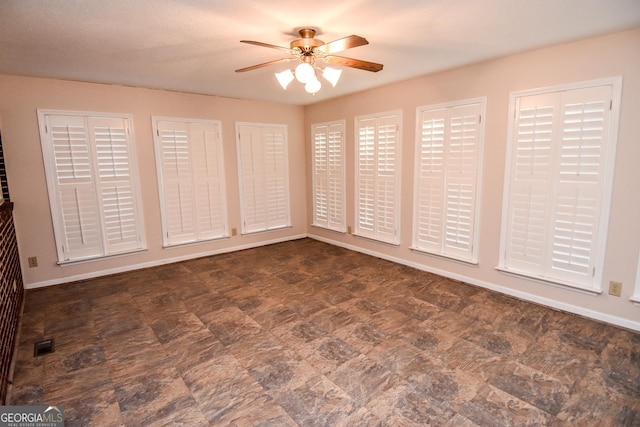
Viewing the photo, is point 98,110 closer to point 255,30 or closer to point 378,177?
point 255,30

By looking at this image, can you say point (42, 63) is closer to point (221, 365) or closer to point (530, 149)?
point (221, 365)

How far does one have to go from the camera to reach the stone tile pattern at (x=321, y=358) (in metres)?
1.90

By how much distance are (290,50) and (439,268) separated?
2930mm

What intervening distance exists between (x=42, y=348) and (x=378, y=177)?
3.86 m

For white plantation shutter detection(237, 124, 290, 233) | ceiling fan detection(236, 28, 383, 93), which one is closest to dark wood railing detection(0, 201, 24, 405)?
ceiling fan detection(236, 28, 383, 93)

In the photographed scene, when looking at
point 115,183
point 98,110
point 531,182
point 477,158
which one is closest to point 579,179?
point 531,182

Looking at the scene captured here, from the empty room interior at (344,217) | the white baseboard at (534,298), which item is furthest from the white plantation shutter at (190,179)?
the white baseboard at (534,298)

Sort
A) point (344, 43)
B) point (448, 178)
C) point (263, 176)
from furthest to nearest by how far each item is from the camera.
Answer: point (263, 176) → point (448, 178) → point (344, 43)

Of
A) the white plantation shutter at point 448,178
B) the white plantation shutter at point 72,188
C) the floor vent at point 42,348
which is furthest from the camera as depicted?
the white plantation shutter at point 72,188

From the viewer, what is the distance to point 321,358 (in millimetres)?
2410

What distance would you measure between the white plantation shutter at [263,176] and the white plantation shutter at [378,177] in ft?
4.60

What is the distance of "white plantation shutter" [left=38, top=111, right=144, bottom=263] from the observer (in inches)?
148

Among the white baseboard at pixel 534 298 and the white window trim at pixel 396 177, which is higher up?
the white window trim at pixel 396 177

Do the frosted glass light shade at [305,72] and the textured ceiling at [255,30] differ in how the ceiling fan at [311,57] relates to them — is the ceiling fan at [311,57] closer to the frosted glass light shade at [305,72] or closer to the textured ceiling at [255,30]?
the frosted glass light shade at [305,72]
